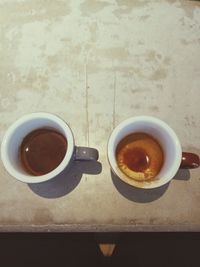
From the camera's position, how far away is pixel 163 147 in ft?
1.80

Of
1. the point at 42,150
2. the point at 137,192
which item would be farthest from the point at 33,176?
the point at 137,192

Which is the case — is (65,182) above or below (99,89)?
below

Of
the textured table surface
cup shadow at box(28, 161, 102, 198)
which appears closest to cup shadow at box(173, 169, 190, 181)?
the textured table surface

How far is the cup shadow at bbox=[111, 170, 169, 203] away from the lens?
1.86 feet

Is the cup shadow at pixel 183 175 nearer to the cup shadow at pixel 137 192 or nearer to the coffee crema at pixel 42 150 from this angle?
the cup shadow at pixel 137 192

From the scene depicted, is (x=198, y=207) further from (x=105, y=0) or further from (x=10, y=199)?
(x=105, y=0)

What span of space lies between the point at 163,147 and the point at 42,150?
8.5 inches

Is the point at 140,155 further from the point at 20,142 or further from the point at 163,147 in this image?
the point at 20,142

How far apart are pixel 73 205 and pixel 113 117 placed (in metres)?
0.19

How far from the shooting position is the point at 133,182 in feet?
1.67

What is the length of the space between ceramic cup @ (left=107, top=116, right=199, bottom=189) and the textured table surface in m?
0.07
